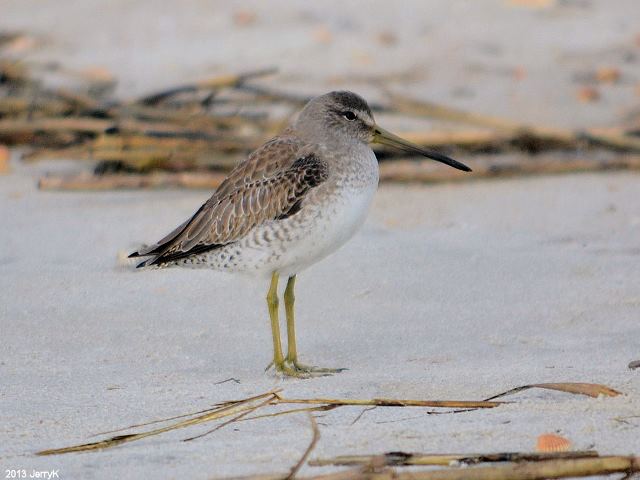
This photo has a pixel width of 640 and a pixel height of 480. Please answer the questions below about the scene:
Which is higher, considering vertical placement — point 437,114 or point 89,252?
point 437,114

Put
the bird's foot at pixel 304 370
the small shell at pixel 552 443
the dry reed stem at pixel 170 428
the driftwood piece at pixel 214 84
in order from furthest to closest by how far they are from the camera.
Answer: the driftwood piece at pixel 214 84 → the bird's foot at pixel 304 370 → the dry reed stem at pixel 170 428 → the small shell at pixel 552 443

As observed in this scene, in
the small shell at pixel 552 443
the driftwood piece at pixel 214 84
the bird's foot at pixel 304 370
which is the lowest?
the small shell at pixel 552 443

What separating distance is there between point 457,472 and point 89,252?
11.4 feet

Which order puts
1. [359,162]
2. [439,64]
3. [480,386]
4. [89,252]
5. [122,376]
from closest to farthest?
[480,386] < [122,376] < [359,162] < [89,252] < [439,64]

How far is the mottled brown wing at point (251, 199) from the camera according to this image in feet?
15.8

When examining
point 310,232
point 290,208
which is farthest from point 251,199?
point 310,232

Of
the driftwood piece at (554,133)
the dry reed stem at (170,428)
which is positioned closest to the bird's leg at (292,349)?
the dry reed stem at (170,428)

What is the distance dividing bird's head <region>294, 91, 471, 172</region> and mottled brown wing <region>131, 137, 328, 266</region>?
113mm

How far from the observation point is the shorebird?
4730mm

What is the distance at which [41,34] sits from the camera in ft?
35.8

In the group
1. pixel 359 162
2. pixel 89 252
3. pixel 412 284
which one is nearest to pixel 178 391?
pixel 359 162

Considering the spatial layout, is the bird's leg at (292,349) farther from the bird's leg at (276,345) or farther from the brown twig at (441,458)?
the brown twig at (441,458)

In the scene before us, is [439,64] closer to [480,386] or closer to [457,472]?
[480,386]

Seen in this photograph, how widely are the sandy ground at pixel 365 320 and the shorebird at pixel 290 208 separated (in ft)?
0.99
